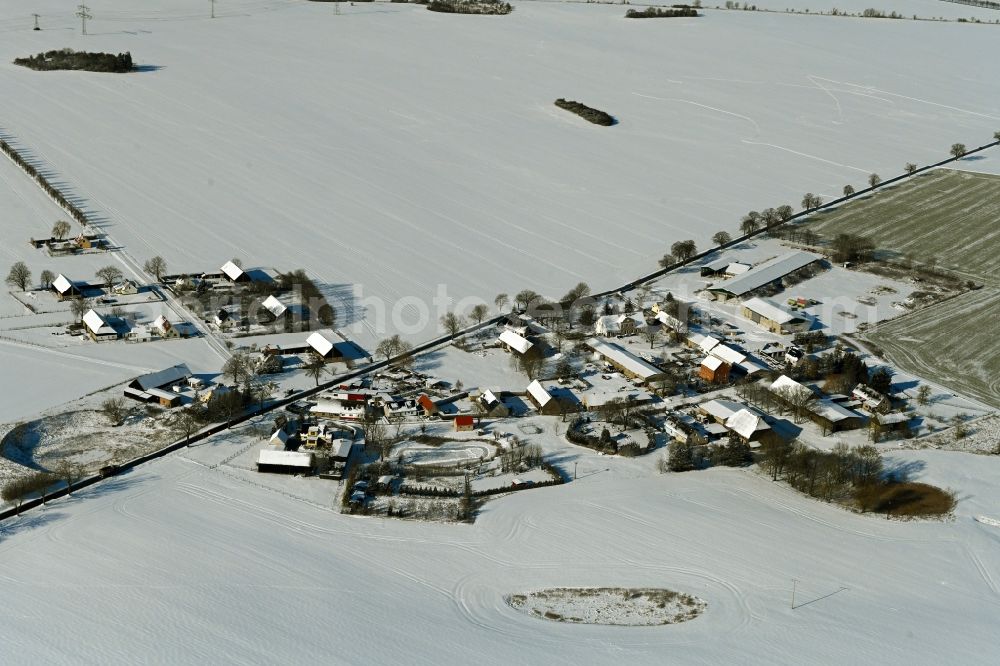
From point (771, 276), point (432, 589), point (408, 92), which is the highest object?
point (408, 92)

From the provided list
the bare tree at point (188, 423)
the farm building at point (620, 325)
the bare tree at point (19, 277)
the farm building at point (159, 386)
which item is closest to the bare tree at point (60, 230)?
the bare tree at point (19, 277)

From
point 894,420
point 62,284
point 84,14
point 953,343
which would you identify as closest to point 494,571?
point 894,420

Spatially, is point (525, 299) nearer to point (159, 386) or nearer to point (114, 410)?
point (159, 386)

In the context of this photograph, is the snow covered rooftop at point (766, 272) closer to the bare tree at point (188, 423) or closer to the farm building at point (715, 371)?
the farm building at point (715, 371)

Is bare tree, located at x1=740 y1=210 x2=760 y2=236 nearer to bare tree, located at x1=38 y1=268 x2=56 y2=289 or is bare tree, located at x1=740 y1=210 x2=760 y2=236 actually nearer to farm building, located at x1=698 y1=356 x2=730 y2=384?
farm building, located at x1=698 y1=356 x2=730 y2=384

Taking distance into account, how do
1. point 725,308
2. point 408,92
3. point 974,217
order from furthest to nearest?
point 408,92 < point 974,217 < point 725,308

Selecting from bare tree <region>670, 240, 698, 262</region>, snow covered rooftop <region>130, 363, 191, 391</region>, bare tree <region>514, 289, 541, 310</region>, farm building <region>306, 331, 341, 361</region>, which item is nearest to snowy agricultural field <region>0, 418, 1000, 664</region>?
snow covered rooftop <region>130, 363, 191, 391</region>

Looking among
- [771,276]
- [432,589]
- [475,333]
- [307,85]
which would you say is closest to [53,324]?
[475,333]

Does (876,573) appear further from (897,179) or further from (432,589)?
(897,179)
